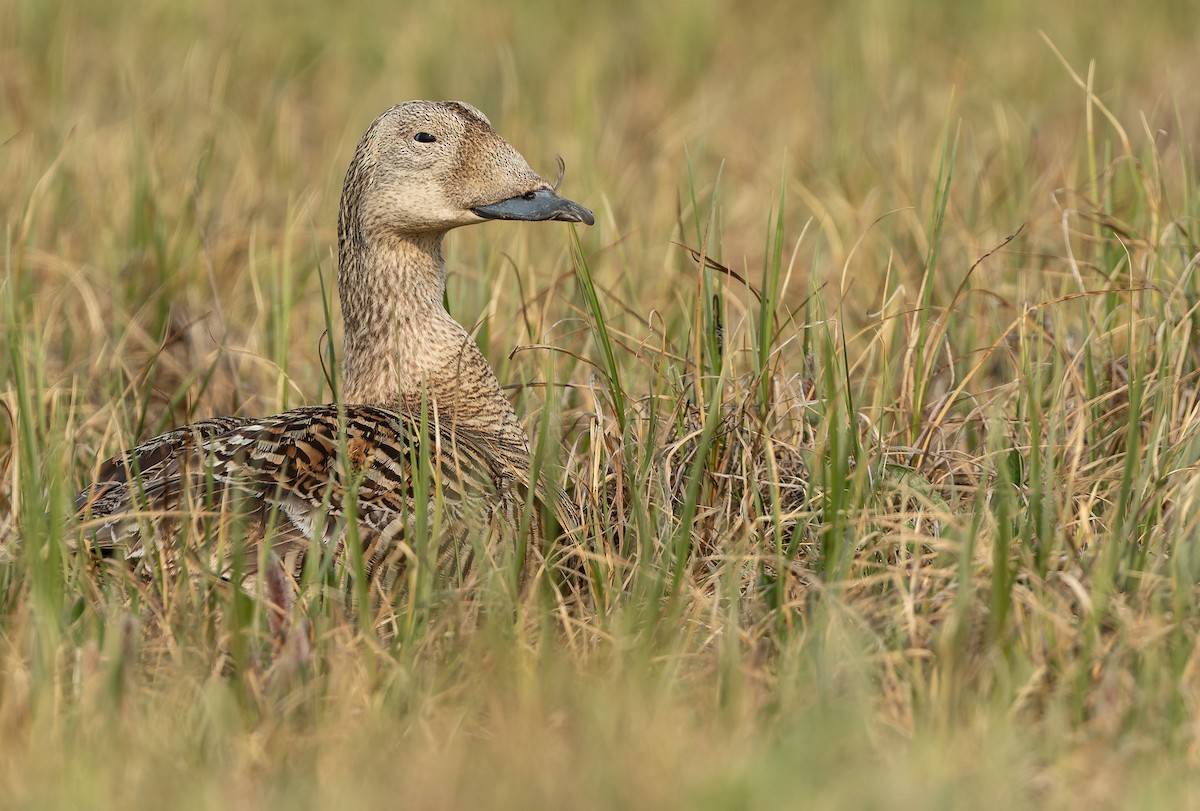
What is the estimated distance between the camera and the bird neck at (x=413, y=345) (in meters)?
3.93

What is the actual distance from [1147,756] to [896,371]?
216 centimetres

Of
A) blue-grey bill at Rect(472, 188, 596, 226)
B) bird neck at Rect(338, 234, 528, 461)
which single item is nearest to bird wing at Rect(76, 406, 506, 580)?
bird neck at Rect(338, 234, 528, 461)

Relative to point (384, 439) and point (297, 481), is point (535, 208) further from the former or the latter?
point (297, 481)

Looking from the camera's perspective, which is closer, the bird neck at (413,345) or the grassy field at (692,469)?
the grassy field at (692,469)

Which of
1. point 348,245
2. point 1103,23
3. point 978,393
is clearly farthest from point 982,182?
point 1103,23

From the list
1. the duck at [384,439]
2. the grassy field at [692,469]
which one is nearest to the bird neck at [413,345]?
the duck at [384,439]

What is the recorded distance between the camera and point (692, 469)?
11.9 feet

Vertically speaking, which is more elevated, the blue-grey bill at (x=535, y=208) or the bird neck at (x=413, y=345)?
the blue-grey bill at (x=535, y=208)

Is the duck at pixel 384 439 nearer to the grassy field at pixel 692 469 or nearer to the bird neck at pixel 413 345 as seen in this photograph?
the bird neck at pixel 413 345

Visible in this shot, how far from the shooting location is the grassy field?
2428mm

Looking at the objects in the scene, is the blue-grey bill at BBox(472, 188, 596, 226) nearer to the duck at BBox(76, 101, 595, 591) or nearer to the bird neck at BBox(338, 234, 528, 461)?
the duck at BBox(76, 101, 595, 591)

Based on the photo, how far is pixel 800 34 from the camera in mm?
8625

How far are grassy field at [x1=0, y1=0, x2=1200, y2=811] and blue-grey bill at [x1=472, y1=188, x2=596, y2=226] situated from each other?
0.68ft

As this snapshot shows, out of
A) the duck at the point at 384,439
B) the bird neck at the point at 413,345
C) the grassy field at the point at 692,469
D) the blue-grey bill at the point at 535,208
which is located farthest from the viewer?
the bird neck at the point at 413,345
